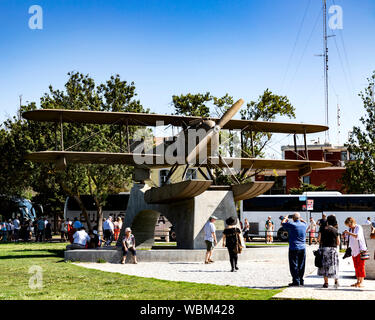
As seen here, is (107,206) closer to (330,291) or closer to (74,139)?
(74,139)

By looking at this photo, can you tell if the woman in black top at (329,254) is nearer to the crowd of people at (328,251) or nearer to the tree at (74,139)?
the crowd of people at (328,251)

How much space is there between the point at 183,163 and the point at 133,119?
4.16 metres

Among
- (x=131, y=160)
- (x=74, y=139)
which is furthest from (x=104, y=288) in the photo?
(x=74, y=139)

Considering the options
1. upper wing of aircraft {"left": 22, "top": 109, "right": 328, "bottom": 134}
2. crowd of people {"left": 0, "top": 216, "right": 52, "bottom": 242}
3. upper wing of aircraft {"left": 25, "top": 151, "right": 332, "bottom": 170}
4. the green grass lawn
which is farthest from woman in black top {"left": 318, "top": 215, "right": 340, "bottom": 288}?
crowd of people {"left": 0, "top": 216, "right": 52, "bottom": 242}

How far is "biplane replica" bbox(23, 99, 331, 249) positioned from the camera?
2080 centimetres

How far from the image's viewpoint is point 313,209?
127 feet

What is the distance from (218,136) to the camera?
21.8 meters

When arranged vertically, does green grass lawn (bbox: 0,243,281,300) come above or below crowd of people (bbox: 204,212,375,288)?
below

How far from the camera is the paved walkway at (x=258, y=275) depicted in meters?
10.7

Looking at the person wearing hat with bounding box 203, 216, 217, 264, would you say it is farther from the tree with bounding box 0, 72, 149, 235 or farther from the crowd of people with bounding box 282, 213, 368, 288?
the tree with bounding box 0, 72, 149, 235

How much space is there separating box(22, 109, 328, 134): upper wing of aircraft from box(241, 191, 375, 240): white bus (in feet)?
36.4

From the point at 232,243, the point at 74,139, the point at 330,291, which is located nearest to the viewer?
the point at 330,291
